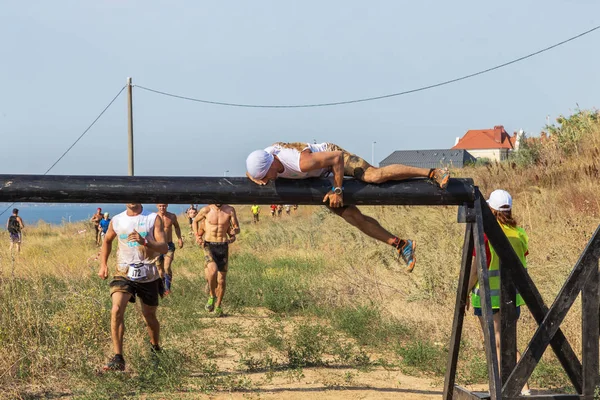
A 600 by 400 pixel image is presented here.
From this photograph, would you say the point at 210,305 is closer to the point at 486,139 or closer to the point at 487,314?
the point at 487,314

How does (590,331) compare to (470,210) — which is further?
(590,331)

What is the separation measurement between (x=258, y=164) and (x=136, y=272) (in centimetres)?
279

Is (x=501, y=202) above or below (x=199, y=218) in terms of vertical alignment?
above

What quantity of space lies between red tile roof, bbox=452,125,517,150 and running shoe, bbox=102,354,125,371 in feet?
331

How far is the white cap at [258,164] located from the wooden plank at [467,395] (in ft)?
8.30

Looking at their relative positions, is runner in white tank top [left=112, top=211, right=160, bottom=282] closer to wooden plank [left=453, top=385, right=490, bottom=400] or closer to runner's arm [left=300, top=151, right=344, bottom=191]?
runner's arm [left=300, top=151, right=344, bottom=191]

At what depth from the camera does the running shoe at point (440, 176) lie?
550 centimetres

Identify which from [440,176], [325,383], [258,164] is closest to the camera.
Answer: [258,164]

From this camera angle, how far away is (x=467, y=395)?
593 centimetres

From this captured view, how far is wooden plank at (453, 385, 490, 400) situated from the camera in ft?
19.0

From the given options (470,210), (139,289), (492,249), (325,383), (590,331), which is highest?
(470,210)

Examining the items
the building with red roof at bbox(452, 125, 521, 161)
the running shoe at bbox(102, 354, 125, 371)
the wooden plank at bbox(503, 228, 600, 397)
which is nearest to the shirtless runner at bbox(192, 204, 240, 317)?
the running shoe at bbox(102, 354, 125, 371)

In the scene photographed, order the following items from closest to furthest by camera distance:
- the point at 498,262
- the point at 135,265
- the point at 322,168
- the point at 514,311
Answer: the point at 322,168 → the point at 514,311 → the point at 498,262 → the point at 135,265

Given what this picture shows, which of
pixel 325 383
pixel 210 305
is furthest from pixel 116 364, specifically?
pixel 210 305
